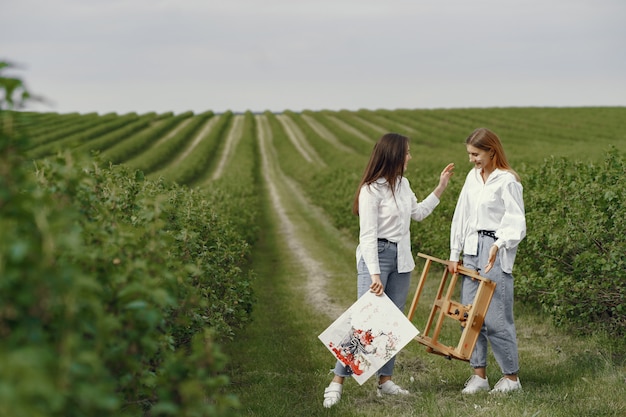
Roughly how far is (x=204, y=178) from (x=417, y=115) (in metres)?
34.3

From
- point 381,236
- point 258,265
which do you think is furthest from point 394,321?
point 258,265

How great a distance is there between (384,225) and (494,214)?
3.13ft

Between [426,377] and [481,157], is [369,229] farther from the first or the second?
[426,377]

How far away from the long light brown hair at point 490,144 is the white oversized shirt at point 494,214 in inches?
4.0

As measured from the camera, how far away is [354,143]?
46.9m

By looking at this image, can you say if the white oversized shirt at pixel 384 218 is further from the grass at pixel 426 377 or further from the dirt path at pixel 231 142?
the dirt path at pixel 231 142

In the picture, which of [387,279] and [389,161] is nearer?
[389,161]

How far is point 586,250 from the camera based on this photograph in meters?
7.06

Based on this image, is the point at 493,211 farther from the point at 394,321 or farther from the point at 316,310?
the point at 316,310

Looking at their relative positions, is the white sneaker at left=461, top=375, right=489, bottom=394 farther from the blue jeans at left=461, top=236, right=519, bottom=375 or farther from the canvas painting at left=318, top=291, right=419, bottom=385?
the canvas painting at left=318, top=291, right=419, bottom=385

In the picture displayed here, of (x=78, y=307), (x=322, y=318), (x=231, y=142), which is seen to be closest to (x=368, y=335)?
(x=78, y=307)

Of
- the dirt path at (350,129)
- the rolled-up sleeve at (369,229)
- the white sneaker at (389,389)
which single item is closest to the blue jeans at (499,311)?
the white sneaker at (389,389)

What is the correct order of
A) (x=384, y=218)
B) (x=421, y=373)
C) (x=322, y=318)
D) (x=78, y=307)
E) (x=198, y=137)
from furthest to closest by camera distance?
(x=198, y=137) → (x=322, y=318) → (x=421, y=373) → (x=384, y=218) → (x=78, y=307)

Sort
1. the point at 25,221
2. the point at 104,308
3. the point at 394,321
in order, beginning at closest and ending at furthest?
the point at 25,221
the point at 104,308
the point at 394,321
